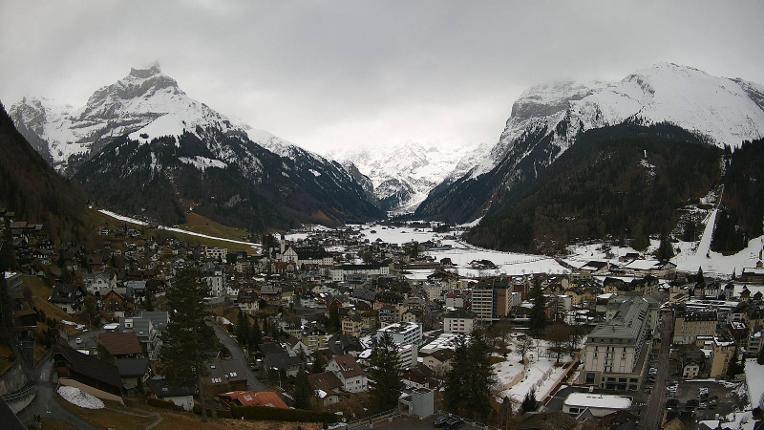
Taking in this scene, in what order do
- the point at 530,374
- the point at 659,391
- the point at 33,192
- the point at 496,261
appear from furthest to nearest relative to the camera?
1. the point at 496,261
2. the point at 33,192
3. the point at 530,374
4. the point at 659,391

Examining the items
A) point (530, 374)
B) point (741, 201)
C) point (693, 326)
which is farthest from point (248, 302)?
point (741, 201)

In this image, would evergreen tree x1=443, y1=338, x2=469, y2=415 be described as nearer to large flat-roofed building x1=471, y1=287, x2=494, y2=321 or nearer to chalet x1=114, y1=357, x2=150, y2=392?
chalet x1=114, y1=357, x2=150, y2=392

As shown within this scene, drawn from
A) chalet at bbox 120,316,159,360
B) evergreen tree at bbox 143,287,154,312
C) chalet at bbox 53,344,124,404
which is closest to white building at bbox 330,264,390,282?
evergreen tree at bbox 143,287,154,312

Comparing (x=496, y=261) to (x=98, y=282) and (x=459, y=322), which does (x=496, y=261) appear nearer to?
(x=459, y=322)

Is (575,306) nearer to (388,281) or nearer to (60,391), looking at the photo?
(388,281)

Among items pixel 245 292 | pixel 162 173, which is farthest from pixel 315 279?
pixel 162 173
